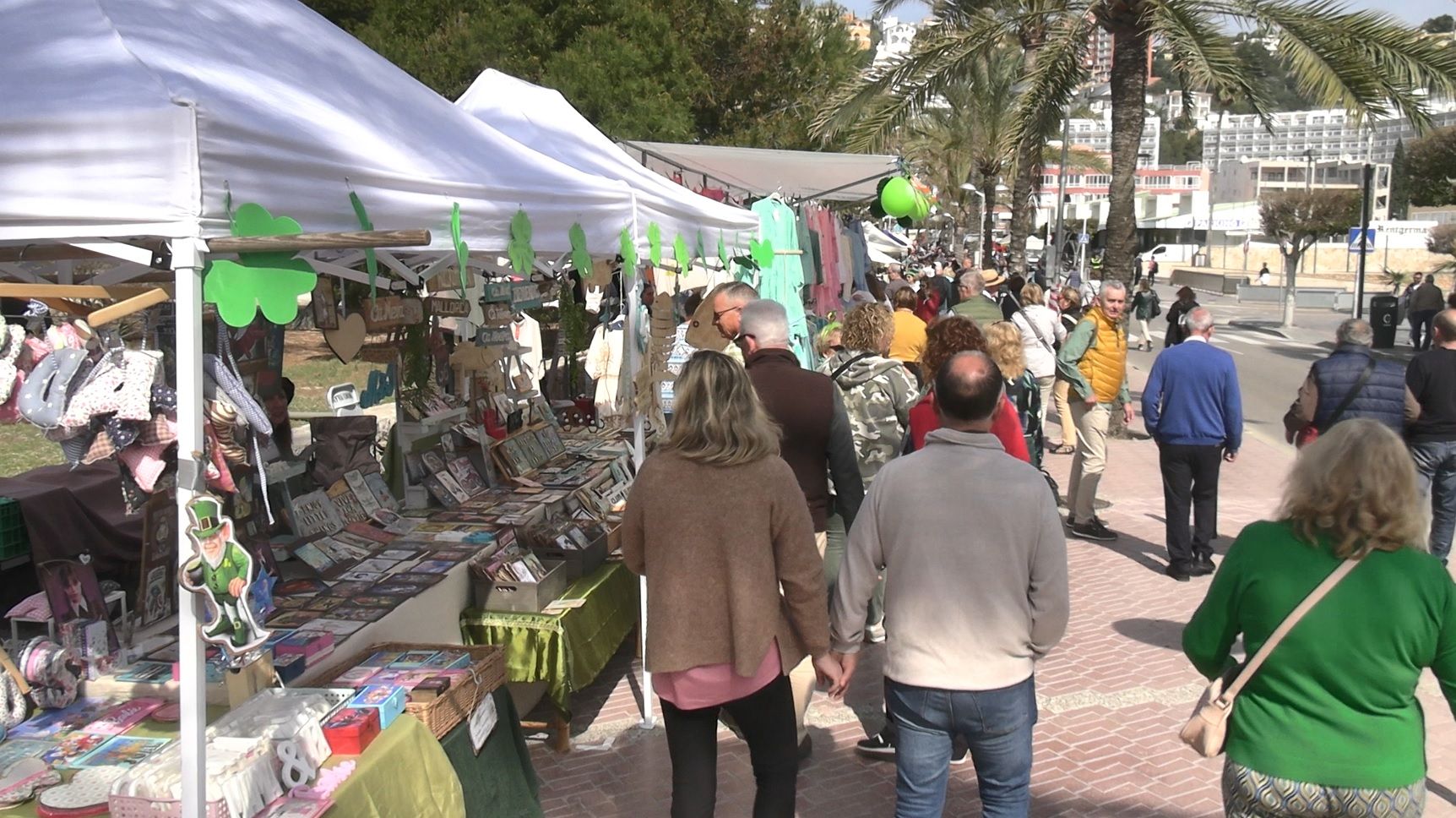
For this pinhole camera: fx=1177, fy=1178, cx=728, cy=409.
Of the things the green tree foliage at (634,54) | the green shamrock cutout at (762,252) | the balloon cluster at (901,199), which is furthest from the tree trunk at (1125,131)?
the green shamrock cutout at (762,252)

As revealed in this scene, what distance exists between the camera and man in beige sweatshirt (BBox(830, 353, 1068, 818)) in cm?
288

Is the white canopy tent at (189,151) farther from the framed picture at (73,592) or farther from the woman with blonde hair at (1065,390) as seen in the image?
the woman with blonde hair at (1065,390)

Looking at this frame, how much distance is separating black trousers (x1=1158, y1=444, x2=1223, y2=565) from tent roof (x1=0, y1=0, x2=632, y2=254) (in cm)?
441

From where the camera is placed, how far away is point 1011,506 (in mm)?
2863

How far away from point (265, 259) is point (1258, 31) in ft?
41.0

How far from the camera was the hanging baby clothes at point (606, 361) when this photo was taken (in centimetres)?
944

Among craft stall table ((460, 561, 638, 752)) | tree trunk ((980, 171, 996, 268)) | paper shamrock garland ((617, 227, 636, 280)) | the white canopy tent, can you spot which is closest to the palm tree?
paper shamrock garland ((617, 227, 636, 280))

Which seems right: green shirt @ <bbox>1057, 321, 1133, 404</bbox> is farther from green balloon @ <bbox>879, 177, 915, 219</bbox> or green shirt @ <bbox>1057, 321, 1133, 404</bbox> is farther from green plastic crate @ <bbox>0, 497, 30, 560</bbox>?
green plastic crate @ <bbox>0, 497, 30, 560</bbox>

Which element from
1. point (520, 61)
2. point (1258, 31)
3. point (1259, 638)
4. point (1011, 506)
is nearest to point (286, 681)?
point (1011, 506)

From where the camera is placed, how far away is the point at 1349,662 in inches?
99.2

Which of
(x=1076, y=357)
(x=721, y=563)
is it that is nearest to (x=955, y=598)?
(x=721, y=563)

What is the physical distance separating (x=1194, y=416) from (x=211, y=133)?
5.80m

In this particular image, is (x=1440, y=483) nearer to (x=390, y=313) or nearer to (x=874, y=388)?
(x=874, y=388)

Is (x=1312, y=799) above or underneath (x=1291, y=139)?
underneath
